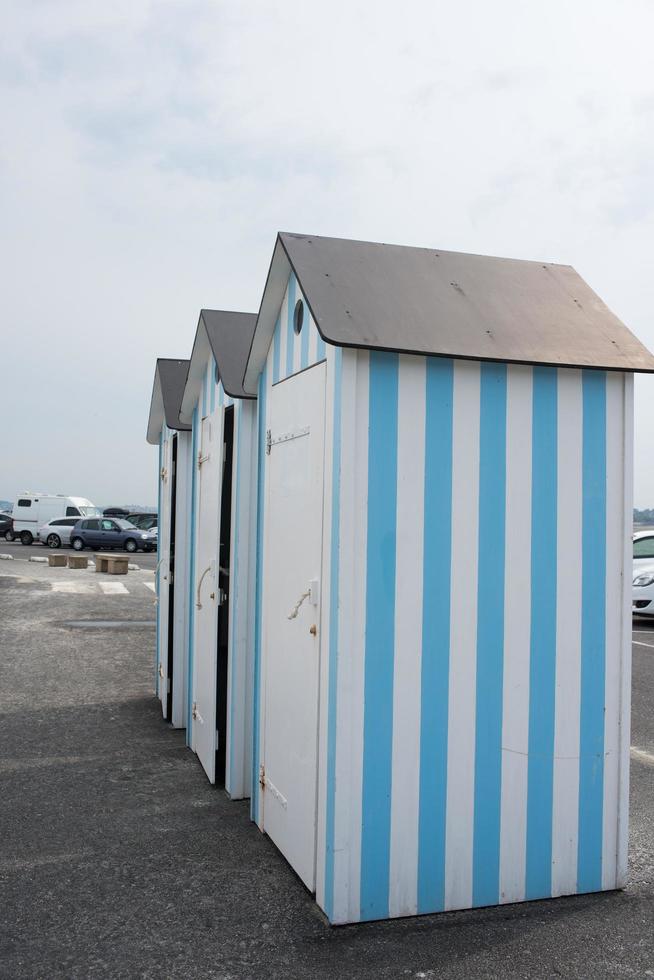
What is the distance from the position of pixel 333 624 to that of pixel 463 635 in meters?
0.59

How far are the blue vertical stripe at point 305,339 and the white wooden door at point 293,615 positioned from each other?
0.26 feet

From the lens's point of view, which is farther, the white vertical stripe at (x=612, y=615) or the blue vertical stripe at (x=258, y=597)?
the blue vertical stripe at (x=258, y=597)

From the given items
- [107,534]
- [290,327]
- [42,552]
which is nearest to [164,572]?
[290,327]

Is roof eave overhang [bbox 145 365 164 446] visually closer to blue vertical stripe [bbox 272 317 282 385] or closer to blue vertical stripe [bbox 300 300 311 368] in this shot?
blue vertical stripe [bbox 272 317 282 385]

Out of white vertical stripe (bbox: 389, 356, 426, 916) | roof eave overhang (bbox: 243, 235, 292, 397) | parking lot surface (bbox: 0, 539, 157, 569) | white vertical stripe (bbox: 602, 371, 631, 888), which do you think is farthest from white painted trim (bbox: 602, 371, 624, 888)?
parking lot surface (bbox: 0, 539, 157, 569)

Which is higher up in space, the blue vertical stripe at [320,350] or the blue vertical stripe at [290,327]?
the blue vertical stripe at [290,327]

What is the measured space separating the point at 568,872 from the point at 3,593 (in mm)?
15015

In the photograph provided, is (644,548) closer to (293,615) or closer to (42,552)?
(293,615)

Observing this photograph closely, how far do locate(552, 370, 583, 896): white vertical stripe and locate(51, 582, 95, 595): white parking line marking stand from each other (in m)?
14.5

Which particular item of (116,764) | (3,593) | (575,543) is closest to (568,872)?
(575,543)

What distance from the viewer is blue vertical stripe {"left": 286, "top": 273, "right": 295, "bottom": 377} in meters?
4.42

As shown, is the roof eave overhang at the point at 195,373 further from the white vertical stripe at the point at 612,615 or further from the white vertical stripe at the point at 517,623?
the white vertical stripe at the point at 612,615

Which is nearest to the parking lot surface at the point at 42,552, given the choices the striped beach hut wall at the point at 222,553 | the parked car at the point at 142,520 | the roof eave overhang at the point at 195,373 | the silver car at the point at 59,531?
the silver car at the point at 59,531

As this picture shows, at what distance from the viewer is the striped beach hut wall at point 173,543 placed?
687 centimetres
